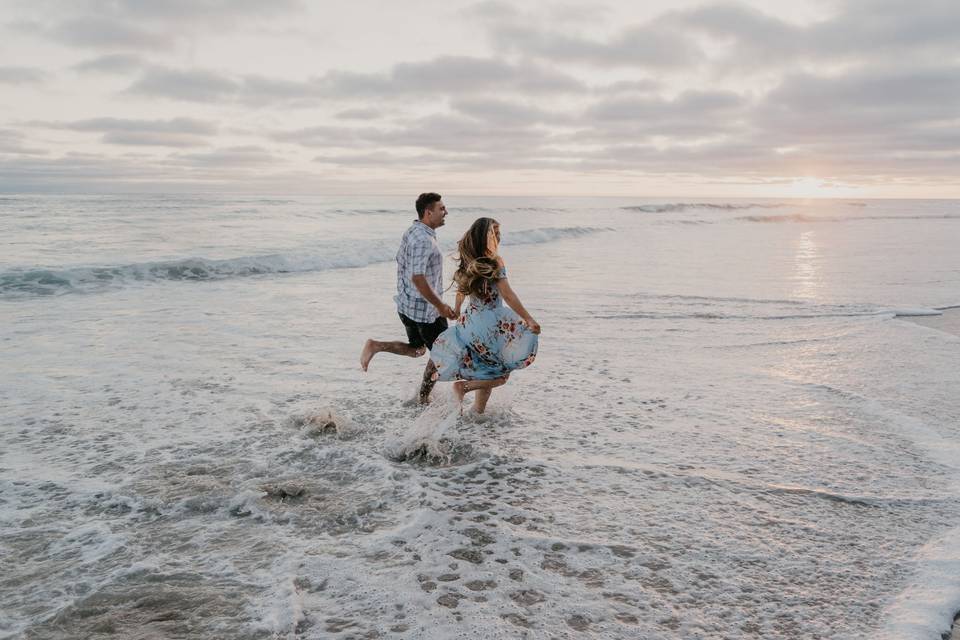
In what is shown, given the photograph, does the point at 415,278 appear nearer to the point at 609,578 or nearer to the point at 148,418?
the point at 148,418

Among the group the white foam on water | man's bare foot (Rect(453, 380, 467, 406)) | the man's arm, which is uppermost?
the man's arm

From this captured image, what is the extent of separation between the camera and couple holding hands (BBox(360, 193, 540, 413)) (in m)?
5.42

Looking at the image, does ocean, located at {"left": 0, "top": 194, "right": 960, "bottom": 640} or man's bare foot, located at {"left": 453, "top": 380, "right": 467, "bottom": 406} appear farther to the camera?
man's bare foot, located at {"left": 453, "top": 380, "right": 467, "bottom": 406}

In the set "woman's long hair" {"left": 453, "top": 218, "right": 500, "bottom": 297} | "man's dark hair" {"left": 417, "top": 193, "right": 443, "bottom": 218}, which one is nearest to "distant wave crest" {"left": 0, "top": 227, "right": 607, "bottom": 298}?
"man's dark hair" {"left": 417, "top": 193, "right": 443, "bottom": 218}

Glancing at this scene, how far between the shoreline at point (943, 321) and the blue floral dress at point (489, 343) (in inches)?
317

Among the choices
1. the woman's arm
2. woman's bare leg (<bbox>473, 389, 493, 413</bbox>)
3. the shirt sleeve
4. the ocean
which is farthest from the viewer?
woman's bare leg (<bbox>473, 389, 493, 413</bbox>)

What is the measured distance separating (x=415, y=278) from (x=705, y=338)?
5.42m

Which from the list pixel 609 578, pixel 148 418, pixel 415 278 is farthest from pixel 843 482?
pixel 148 418

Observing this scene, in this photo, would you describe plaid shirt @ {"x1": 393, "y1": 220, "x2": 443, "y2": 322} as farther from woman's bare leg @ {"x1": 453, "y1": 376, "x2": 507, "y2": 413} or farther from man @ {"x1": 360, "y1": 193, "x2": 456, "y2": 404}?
woman's bare leg @ {"x1": 453, "y1": 376, "x2": 507, "y2": 413}

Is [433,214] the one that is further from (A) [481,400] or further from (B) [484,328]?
(A) [481,400]

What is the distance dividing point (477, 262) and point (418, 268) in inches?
28.5

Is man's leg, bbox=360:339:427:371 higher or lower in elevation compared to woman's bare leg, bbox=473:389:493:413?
higher

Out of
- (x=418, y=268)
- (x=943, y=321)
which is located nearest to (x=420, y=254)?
(x=418, y=268)

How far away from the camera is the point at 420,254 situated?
19.1 ft
